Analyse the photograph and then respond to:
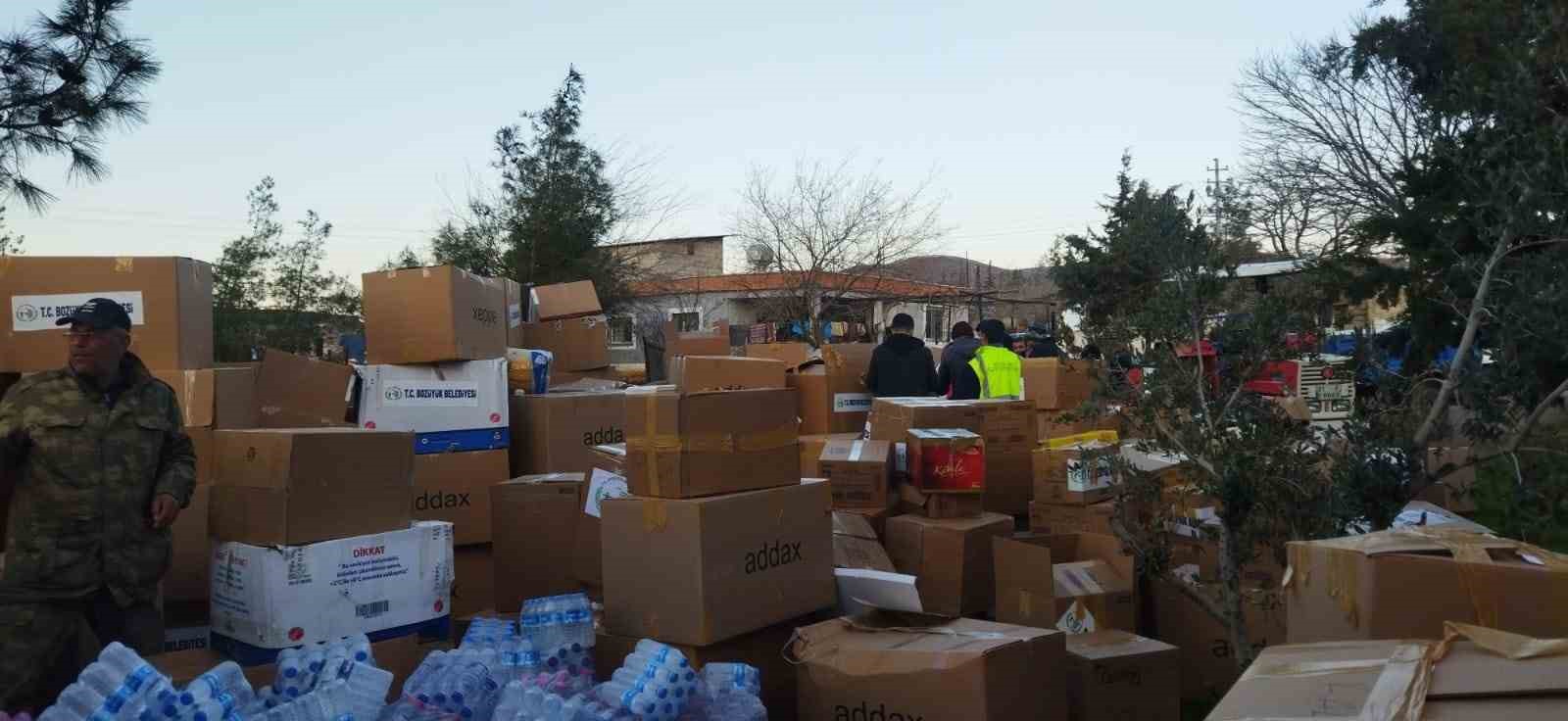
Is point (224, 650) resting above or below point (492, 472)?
below

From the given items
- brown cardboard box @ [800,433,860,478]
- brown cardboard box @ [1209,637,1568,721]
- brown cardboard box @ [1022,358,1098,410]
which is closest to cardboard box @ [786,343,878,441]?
brown cardboard box @ [800,433,860,478]

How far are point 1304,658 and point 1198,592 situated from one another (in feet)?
6.45

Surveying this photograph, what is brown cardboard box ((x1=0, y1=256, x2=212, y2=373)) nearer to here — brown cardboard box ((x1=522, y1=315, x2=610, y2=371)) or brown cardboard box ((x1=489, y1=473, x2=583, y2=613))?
brown cardboard box ((x1=489, y1=473, x2=583, y2=613))

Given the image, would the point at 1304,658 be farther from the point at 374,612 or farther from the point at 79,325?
the point at 79,325

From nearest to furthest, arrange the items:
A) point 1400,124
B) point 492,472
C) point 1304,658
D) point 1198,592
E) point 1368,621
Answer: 1. point 1304,658
2. point 1368,621
3. point 1198,592
4. point 492,472
5. point 1400,124

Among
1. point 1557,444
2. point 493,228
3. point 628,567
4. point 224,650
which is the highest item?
point 493,228

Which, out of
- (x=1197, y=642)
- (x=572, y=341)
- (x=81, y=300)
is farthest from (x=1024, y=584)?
(x=572, y=341)

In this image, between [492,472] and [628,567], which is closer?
[628,567]

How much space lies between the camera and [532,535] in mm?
4707

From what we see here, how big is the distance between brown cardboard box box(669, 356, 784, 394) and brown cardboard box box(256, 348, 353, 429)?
1.94 meters

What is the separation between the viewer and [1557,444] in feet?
11.2

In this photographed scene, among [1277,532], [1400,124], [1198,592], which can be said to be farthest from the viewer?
[1400,124]

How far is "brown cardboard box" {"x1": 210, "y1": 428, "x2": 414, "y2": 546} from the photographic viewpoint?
3555 millimetres

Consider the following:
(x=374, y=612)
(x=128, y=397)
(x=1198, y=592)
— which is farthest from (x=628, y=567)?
(x=1198, y=592)
